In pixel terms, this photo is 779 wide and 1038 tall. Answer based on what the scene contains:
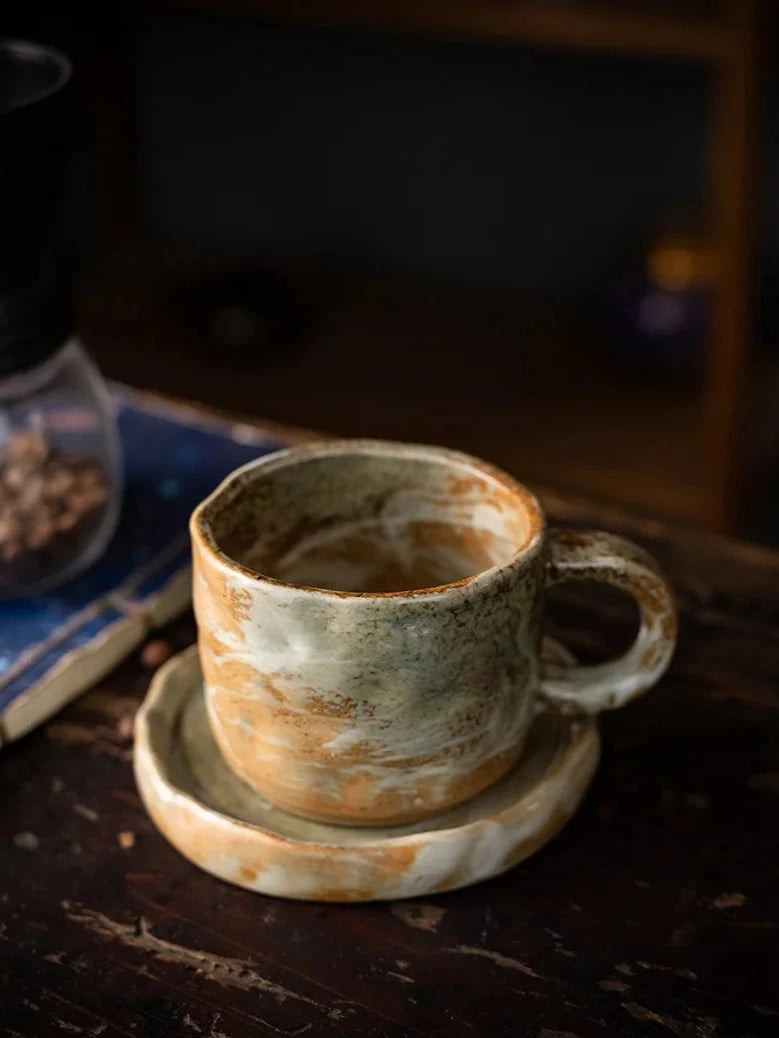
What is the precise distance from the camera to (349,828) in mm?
569

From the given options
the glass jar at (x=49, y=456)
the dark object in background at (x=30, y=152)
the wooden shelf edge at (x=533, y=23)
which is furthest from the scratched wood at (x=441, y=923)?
the wooden shelf edge at (x=533, y=23)

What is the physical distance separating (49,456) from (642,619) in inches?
14.4

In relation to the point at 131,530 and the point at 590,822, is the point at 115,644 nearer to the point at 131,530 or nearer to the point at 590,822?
the point at 131,530

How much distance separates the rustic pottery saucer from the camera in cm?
55

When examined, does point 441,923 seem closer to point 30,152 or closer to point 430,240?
point 30,152

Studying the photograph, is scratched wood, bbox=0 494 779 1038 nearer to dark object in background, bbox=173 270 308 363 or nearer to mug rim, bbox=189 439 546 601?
mug rim, bbox=189 439 546 601

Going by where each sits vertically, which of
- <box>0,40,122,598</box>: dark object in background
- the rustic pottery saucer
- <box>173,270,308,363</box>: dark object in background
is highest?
<box>0,40,122,598</box>: dark object in background

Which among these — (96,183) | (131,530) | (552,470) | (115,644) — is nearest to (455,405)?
(552,470)

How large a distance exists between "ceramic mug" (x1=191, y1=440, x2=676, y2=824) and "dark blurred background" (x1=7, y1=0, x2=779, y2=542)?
2.81 ft

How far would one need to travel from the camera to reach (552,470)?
1.61 metres

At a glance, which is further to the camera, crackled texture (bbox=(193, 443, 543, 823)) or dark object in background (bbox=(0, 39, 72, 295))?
dark object in background (bbox=(0, 39, 72, 295))

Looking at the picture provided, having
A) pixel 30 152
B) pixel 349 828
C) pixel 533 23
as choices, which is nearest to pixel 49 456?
pixel 30 152

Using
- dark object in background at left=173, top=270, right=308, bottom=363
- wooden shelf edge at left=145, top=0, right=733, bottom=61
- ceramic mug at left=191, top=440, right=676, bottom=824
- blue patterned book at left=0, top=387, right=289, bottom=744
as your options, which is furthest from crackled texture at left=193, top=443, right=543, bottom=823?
dark object in background at left=173, top=270, right=308, bottom=363

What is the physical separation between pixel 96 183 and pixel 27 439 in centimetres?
133
